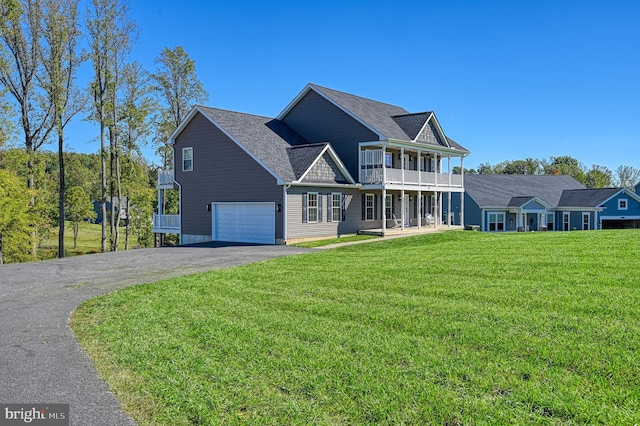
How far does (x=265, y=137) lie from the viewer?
2575 cm

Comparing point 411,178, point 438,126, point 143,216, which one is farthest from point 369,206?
point 143,216

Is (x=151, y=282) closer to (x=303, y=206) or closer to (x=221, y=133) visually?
(x=303, y=206)

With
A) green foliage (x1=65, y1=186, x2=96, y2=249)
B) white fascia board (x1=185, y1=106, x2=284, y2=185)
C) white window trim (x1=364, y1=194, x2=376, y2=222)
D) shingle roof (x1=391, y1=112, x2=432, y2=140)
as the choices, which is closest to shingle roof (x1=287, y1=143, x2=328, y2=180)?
white fascia board (x1=185, y1=106, x2=284, y2=185)

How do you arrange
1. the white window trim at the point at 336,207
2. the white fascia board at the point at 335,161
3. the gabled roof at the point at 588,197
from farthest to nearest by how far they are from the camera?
1. the gabled roof at the point at 588,197
2. the white window trim at the point at 336,207
3. the white fascia board at the point at 335,161

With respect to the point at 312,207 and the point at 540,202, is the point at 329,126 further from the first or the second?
the point at 540,202

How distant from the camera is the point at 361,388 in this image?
481 cm

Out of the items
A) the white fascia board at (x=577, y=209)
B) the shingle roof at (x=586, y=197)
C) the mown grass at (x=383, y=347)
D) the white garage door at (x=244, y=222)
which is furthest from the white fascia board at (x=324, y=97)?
the shingle roof at (x=586, y=197)

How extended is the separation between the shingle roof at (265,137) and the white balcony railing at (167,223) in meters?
6.17

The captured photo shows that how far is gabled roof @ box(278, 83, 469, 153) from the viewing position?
2630 cm

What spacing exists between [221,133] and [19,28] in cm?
1325

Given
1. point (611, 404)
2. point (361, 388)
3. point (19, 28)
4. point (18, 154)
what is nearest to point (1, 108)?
point (18, 154)

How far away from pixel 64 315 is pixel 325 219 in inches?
640

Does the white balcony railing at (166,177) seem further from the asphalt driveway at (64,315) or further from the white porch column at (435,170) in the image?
the white porch column at (435,170)

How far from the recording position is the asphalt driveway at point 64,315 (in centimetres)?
493
